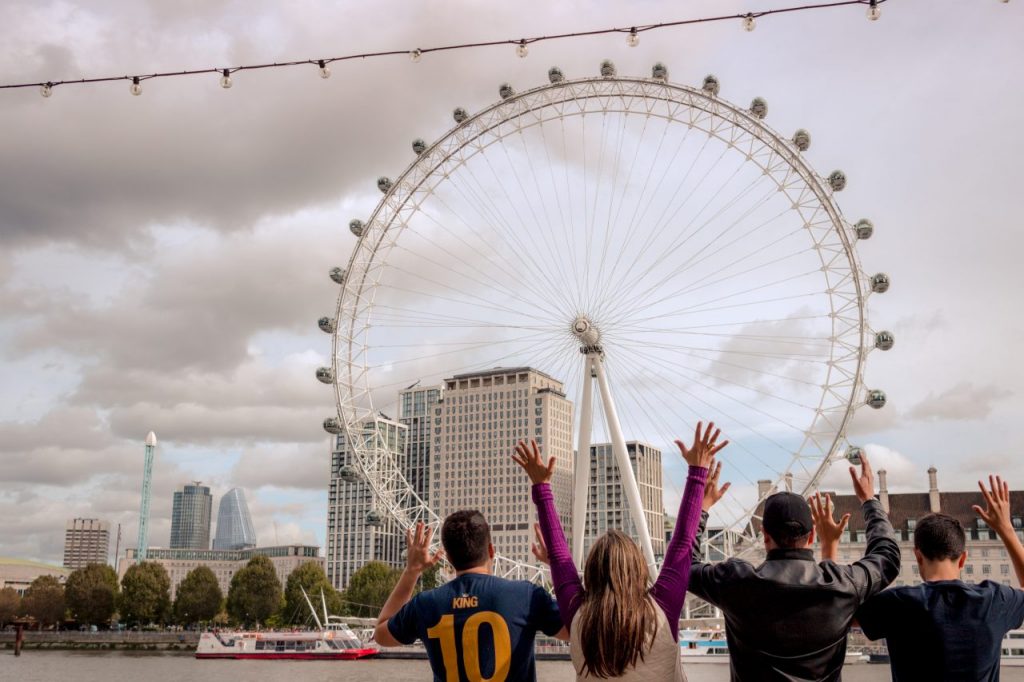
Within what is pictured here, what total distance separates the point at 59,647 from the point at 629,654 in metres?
122

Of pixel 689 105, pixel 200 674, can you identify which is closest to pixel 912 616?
pixel 689 105

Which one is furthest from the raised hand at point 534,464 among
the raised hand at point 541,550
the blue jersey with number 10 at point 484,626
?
the blue jersey with number 10 at point 484,626

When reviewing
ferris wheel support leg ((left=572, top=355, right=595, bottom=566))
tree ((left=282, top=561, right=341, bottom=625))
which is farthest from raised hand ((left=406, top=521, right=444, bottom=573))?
tree ((left=282, top=561, right=341, bottom=625))

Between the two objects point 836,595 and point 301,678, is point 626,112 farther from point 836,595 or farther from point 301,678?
point 836,595

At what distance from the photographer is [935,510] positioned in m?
100

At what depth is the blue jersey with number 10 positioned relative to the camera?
569 cm

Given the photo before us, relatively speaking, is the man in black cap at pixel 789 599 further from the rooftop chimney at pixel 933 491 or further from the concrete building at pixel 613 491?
the concrete building at pixel 613 491

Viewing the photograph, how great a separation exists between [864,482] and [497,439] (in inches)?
6960

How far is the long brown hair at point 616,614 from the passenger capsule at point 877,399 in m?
44.8

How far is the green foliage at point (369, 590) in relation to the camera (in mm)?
122062

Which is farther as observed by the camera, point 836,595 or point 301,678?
point 301,678

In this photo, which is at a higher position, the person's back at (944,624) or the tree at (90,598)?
the tree at (90,598)

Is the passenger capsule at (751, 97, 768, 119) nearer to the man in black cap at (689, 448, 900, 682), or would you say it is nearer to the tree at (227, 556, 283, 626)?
the man in black cap at (689, 448, 900, 682)

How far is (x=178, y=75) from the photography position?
17500 millimetres
